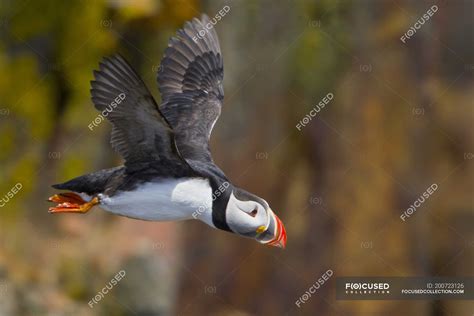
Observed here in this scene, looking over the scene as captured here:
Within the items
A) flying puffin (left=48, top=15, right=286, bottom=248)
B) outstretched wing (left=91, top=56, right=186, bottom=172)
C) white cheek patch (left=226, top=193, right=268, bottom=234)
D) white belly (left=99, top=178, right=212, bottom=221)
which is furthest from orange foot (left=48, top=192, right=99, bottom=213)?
white cheek patch (left=226, top=193, right=268, bottom=234)

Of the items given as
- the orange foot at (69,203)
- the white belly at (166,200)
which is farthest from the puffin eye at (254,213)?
the orange foot at (69,203)

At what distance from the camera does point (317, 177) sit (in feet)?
31.6

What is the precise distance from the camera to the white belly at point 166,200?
436cm

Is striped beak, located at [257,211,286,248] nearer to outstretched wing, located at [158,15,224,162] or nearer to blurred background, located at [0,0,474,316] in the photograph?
outstretched wing, located at [158,15,224,162]

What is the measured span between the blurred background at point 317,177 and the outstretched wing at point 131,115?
4881 millimetres

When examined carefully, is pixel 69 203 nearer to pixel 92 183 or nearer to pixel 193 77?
pixel 92 183

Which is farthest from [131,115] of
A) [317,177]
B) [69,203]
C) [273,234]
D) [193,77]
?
[317,177]

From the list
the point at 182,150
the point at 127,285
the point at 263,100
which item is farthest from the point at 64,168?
the point at 182,150

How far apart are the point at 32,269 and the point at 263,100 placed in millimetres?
3240

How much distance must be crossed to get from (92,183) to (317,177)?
17.7 ft

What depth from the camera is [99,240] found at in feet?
32.5

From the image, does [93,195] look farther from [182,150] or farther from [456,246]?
[456,246]

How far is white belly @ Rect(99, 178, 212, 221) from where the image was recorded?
14.3 ft

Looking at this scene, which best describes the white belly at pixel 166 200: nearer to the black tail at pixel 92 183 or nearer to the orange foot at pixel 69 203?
the black tail at pixel 92 183
